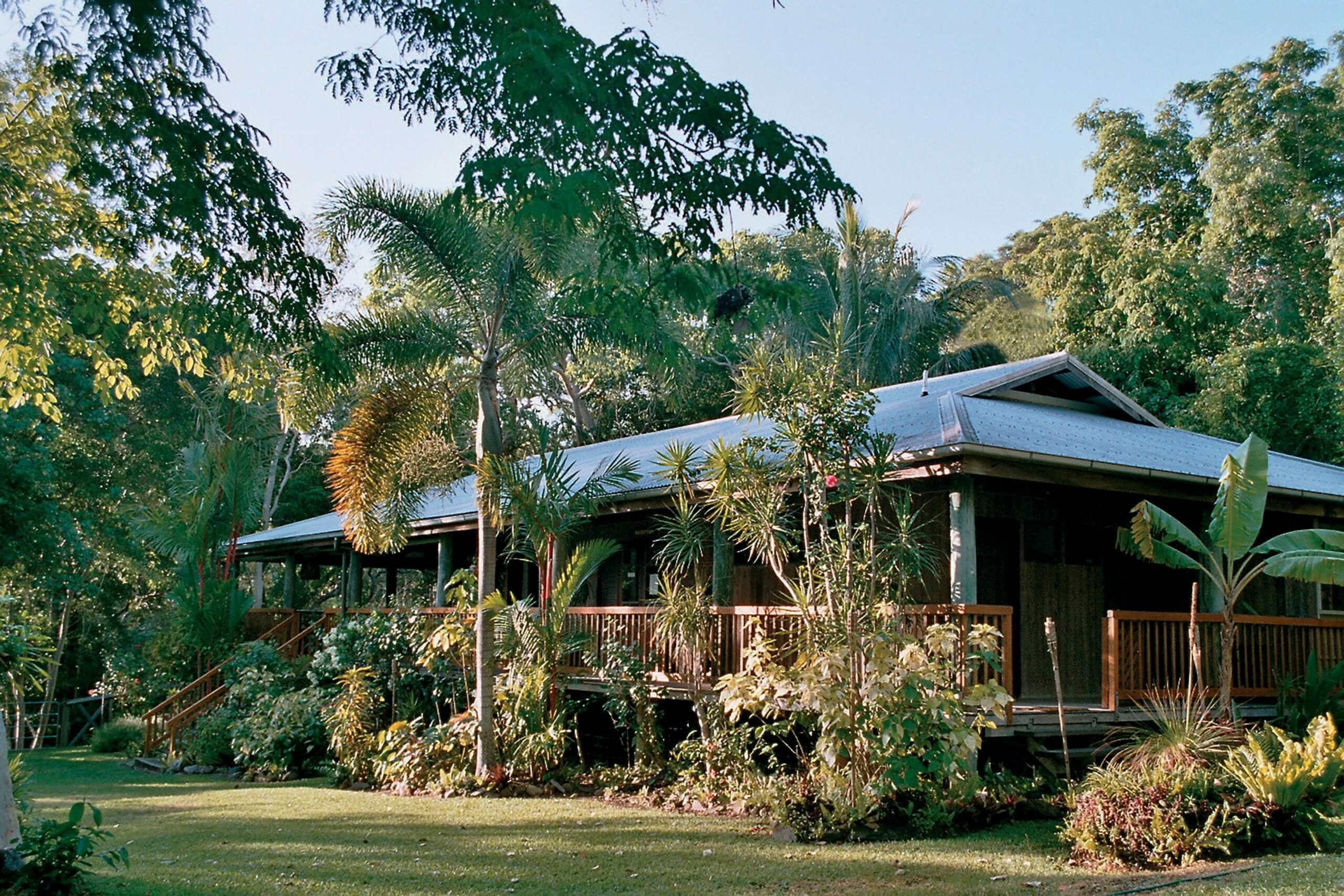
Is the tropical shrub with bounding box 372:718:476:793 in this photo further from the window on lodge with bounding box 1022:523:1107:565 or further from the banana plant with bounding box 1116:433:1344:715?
the banana plant with bounding box 1116:433:1344:715

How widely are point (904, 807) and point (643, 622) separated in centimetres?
463

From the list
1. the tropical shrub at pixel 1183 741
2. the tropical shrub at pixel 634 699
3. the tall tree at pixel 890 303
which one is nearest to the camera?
the tropical shrub at pixel 1183 741

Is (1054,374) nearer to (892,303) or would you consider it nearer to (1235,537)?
(1235,537)

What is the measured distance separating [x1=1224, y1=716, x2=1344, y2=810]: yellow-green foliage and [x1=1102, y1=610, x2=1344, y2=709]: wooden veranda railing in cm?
172

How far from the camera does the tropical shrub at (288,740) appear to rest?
17062mm

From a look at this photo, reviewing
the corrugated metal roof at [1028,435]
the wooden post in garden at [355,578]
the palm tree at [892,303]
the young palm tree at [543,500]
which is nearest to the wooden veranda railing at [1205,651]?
the corrugated metal roof at [1028,435]

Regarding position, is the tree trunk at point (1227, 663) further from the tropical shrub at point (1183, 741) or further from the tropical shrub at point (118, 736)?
the tropical shrub at point (118, 736)

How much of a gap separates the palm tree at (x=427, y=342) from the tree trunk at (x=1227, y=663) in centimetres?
813

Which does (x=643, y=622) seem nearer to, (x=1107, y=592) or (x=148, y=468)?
(x=1107, y=592)

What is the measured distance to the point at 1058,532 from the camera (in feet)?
48.9

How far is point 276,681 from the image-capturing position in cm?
1923

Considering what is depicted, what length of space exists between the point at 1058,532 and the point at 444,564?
10.5 meters

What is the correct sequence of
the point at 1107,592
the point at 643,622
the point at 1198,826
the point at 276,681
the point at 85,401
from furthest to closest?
1. the point at 85,401
2. the point at 276,681
3. the point at 1107,592
4. the point at 643,622
5. the point at 1198,826

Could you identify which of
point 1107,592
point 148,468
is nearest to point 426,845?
point 1107,592
